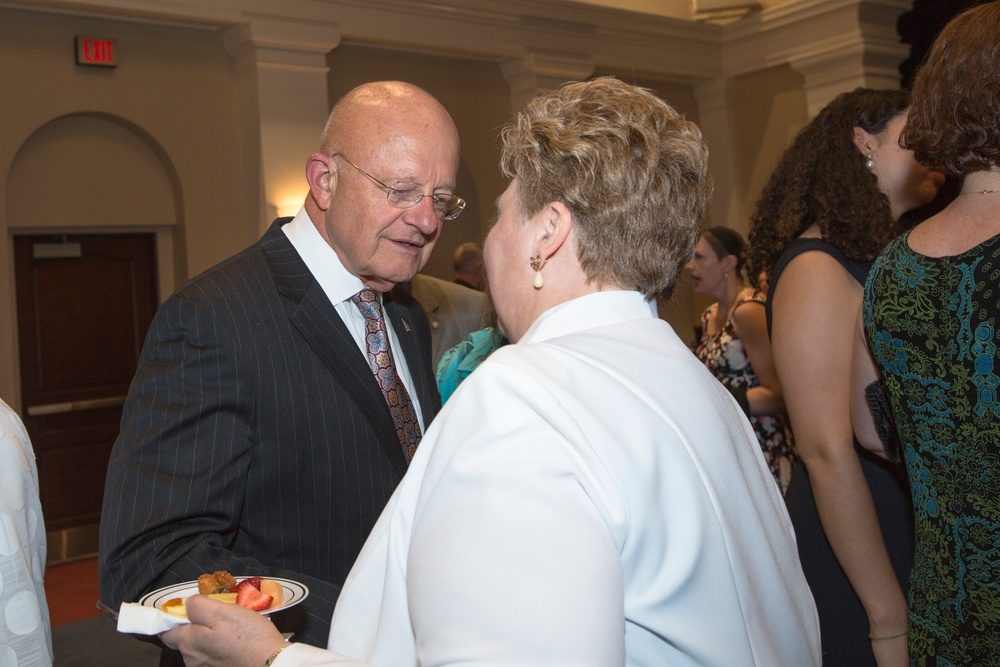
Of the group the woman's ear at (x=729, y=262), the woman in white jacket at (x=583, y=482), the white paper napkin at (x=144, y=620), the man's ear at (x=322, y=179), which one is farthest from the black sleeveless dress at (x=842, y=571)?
the woman's ear at (x=729, y=262)

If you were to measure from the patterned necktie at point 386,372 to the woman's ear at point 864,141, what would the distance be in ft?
3.91

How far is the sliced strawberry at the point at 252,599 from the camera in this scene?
123cm

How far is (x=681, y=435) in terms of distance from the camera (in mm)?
1000

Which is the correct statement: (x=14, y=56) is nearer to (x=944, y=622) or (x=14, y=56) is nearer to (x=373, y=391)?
(x=373, y=391)

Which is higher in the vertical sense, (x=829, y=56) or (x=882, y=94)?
(x=829, y=56)

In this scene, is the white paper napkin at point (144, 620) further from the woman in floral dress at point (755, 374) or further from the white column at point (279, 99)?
the white column at point (279, 99)

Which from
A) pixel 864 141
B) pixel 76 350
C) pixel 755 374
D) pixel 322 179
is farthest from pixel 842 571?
pixel 76 350

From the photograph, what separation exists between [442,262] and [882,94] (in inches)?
266

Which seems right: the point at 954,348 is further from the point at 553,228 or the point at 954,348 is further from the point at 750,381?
the point at 750,381

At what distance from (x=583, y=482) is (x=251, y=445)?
36.9 inches

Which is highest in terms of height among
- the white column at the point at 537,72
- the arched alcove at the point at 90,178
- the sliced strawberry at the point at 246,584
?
the white column at the point at 537,72

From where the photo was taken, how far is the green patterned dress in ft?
4.66

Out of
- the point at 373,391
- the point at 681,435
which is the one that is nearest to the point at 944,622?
the point at 681,435

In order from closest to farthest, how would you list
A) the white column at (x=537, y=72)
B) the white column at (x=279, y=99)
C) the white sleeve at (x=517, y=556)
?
the white sleeve at (x=517, y=556) < the white column at (x=279, y=99) < the white column at (x=537, y=72)
